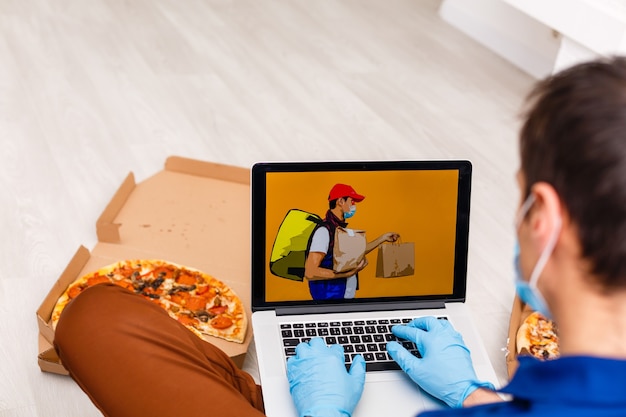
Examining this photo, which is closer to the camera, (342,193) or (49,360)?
(342,193)

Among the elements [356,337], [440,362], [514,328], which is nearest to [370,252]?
[356,337]

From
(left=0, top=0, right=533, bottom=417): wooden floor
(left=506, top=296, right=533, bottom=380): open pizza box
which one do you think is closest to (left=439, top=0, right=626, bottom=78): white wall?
(left=0, top=0, right=533, bottom=417): wooden floor

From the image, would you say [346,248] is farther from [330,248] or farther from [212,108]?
[212,108]

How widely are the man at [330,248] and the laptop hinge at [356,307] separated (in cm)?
2

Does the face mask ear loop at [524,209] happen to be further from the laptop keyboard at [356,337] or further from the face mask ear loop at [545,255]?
the laptop keyboard at [356,337]

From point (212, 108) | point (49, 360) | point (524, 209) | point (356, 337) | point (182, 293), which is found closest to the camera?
point (524, 209)

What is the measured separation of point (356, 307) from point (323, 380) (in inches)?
10.0

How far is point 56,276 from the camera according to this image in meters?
1.80

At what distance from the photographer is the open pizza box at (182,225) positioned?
1.80m

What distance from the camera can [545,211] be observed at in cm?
69

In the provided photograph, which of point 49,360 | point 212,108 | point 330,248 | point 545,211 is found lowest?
point 49,360

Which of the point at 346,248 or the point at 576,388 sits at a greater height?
the point at 576,388

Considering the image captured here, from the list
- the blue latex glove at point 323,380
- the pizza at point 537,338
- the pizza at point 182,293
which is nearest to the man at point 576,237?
the blue latex glove at point 323,380

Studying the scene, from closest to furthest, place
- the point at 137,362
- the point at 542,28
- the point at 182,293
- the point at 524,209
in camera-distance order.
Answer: the point at 524,209 → the point at 137,362 → the point at 182,293 → the point at 542,28
